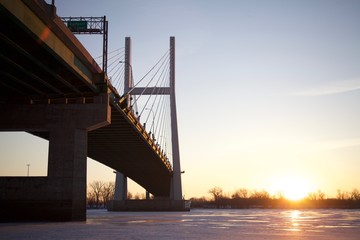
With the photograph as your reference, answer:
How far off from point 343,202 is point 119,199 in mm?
94629

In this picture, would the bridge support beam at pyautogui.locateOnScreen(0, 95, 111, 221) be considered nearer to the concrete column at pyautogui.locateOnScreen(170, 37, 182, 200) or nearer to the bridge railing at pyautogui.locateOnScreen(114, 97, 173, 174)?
the bridge railing at pyautogui.locateOnScreen(114, 97, 173, 174)

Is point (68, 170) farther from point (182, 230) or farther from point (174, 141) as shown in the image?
point (174, 141)

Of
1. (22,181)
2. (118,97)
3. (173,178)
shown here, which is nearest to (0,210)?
(22,181)

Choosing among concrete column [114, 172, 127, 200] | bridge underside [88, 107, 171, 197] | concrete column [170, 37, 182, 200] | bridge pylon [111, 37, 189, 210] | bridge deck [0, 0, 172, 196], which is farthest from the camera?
concrete column [114, 172, 127, 200]

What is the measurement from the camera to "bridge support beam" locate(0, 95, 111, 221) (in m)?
30.1

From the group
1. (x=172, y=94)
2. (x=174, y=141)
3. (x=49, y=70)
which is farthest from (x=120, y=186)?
(x=49, y=70)

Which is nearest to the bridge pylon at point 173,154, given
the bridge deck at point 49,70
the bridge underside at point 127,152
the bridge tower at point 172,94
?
the bridge tower at point 172,94

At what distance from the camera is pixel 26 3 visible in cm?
1905

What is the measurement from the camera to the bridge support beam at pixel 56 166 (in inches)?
1187

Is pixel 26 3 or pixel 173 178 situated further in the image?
pixel 173 178

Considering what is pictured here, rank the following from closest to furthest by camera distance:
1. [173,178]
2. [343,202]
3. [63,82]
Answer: [63,82] → [173,178] → [343,202]

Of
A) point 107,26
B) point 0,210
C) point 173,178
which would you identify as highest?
point 107,26

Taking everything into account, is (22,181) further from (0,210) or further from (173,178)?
(173,178)

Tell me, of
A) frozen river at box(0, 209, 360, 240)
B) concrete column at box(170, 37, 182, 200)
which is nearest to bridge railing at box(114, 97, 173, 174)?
concrete column at box(170, 37, 182, 200)
